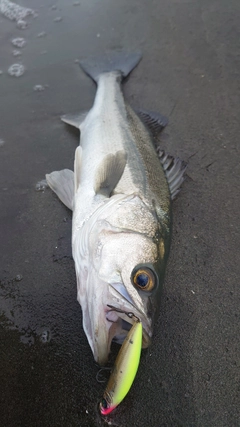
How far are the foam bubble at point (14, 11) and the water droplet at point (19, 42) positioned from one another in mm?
655

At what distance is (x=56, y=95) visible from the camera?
4.32 metres

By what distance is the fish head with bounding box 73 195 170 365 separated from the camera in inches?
77.8

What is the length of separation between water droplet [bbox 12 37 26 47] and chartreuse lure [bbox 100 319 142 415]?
15.7ft

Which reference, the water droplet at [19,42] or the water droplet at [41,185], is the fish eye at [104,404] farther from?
the water droplet at [19,42]


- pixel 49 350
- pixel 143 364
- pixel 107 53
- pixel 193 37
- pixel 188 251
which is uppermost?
pixel 193 37

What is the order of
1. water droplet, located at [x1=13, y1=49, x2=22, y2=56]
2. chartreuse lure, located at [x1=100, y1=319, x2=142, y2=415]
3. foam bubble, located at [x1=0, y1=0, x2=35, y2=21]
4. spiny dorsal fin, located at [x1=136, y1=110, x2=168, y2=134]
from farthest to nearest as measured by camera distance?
1. foam bubble, located at [x1=0, y1=0, x2=35, y2=21]
2. water droplet, located at [x1=13, y1=49, x2=22, y2=56]
3. spiny dorsal fin, located at [x1=136, y1=110, x2=168, y2=134]
4. chartreuse lure, located at [x1=100, y1=319, x2=142, y2=415]

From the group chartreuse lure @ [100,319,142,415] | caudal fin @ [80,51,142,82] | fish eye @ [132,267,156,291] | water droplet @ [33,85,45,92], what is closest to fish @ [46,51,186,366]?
fish eye @ [132,267,156,291]

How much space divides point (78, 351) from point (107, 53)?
427 centimetres

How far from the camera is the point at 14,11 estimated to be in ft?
18.7

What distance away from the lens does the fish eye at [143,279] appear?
2.03 meters

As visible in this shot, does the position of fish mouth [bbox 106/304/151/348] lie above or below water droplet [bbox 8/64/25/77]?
above

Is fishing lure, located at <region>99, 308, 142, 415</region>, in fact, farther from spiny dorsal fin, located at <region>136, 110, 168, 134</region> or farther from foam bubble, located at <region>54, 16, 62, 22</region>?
foam bubble, located at <region>54, 16, 62, 22</region>

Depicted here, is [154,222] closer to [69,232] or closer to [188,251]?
[188,251]

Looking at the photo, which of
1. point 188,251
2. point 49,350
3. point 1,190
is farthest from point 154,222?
point 1,190
